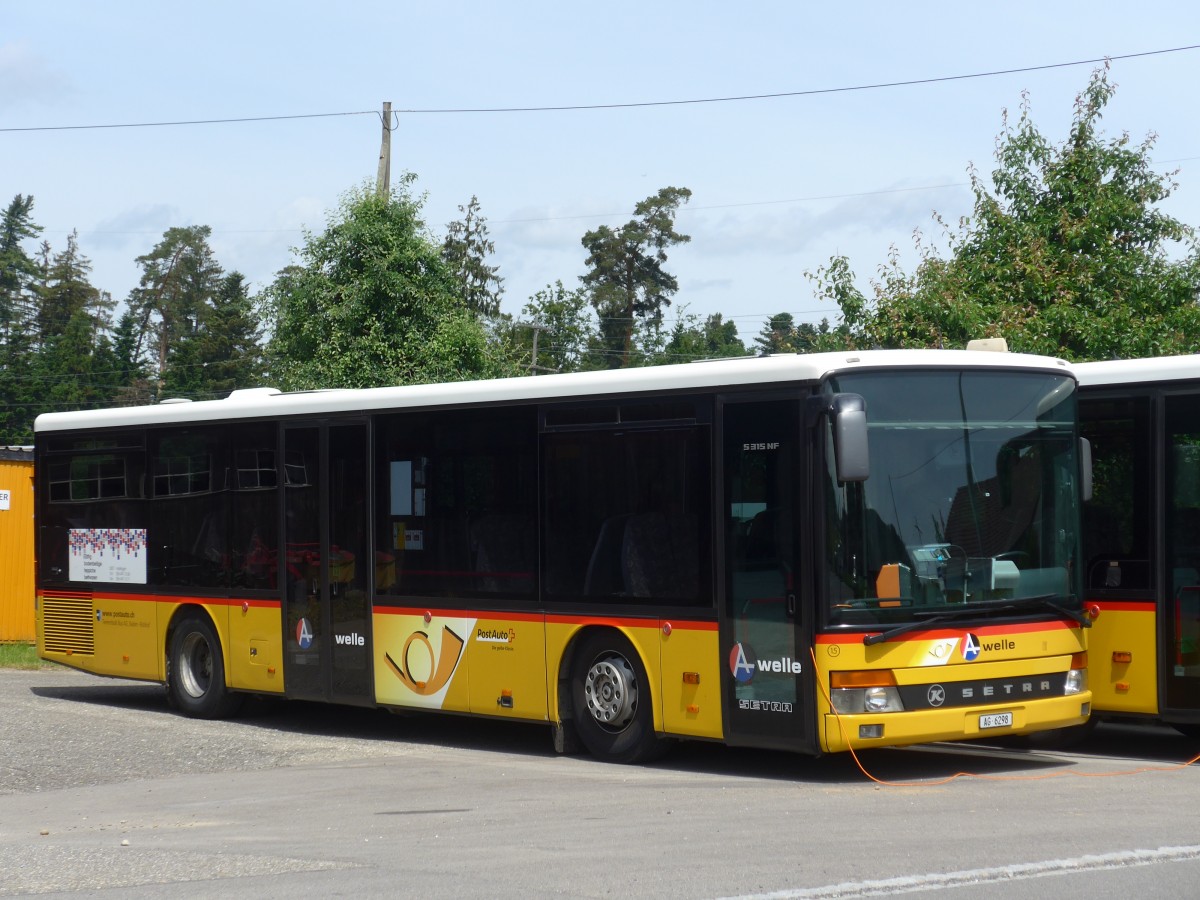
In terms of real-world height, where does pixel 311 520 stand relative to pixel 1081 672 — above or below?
above

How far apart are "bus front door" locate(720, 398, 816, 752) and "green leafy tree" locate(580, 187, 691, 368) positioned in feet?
235

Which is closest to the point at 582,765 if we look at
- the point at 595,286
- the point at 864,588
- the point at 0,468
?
the point at 864,588

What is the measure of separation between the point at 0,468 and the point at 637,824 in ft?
66.3

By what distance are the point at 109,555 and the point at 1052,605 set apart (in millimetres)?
9988

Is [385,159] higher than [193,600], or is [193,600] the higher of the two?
[385,159]

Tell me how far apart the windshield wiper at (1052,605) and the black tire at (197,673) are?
8154 millimetres

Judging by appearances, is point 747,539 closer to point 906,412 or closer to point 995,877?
point 906,412

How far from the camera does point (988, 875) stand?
25.8 ft

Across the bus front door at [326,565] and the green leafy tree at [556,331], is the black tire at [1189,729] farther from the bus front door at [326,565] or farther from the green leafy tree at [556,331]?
the green leafy tree at [556,331]

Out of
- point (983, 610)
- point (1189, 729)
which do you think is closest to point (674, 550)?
point (983, 610)

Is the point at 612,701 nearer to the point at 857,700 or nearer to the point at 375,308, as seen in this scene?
the point at 857,700

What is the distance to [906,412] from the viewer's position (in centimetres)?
1124

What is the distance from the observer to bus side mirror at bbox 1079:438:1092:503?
39.5ft

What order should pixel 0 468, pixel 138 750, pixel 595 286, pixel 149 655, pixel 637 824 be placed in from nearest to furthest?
pixel 637 824 → pixel 138 750 → pixel 149 655 → pixel 0 468 → pixel 595 286
